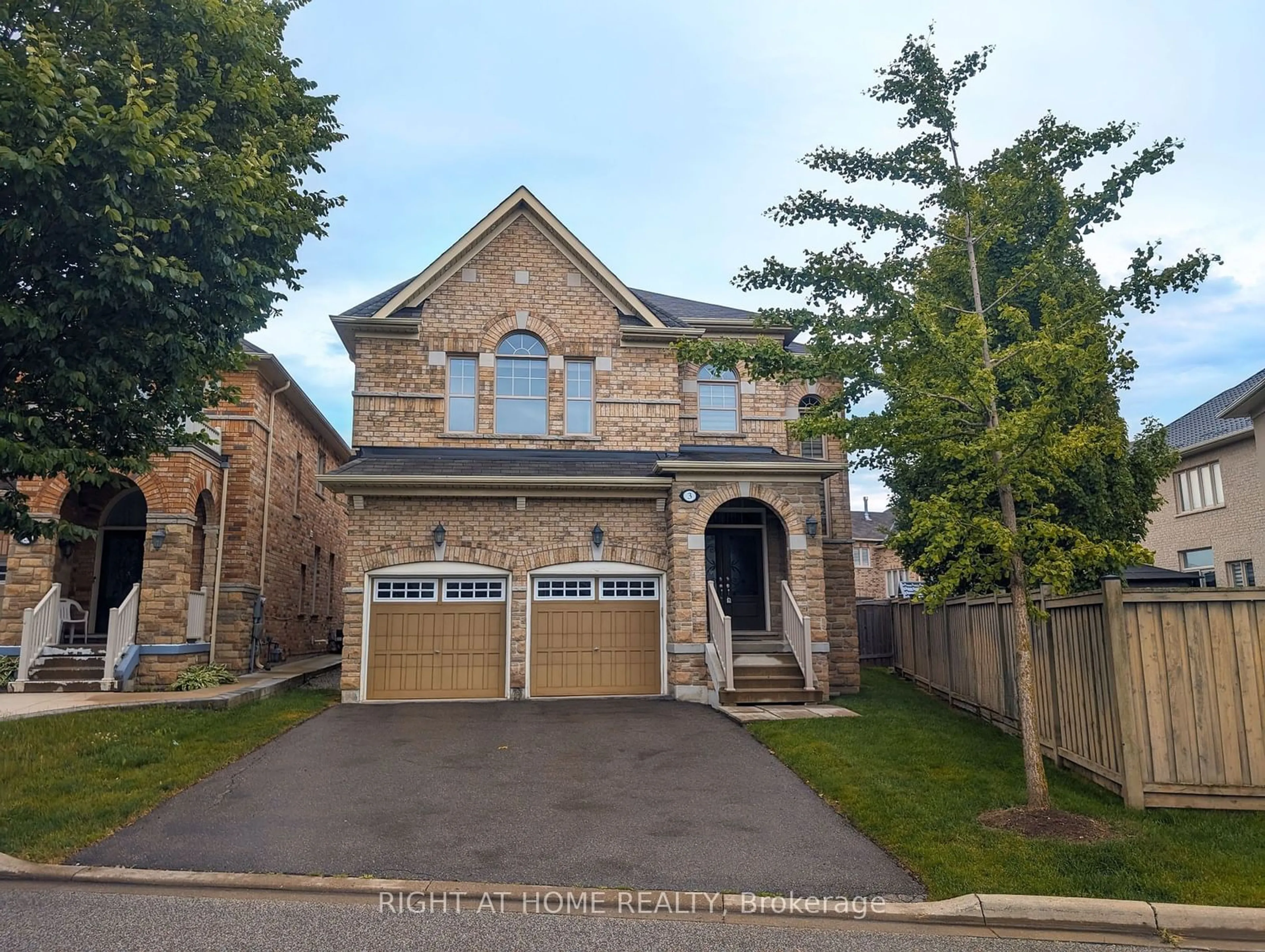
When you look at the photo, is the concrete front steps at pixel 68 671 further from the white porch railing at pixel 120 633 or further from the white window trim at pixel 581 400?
the white window trim at pixel 581 400

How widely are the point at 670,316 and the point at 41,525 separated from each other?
13.2 meters

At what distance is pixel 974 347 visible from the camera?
8352 millimetres

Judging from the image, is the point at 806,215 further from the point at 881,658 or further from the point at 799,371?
the point at 881,658

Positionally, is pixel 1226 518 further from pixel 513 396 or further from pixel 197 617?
pixel 197 617

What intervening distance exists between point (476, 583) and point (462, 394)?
396 cm

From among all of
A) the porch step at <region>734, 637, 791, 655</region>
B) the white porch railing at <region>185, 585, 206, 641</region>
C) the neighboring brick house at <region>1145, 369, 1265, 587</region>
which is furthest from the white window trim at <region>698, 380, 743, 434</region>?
the neighboring brick house at <region>1145, 369, 1265, 587</region>

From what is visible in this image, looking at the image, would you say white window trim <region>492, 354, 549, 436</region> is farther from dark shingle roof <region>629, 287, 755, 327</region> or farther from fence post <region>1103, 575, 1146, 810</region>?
fence post <region>1103, 575, 1146, 810</region>

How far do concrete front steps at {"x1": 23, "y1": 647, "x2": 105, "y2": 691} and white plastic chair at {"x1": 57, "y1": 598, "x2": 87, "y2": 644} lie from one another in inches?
37.2

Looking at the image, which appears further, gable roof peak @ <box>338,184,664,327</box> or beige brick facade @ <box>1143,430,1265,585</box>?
beige brick facade @ <box>1143,430,1265,585</box>

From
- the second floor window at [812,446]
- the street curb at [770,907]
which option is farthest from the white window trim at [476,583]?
the street curb at [770,907]

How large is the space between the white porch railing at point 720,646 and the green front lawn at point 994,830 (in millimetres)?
2808

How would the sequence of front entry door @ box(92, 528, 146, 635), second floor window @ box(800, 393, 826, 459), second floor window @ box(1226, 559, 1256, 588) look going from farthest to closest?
1. second floor window @ box(1226, 559, 1256, 588)
2. second floor window @ box(800, 393, 826, 459)
3. front entry door @ box(92, 528, 146, 635)

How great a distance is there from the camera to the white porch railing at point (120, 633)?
1504 centimetres

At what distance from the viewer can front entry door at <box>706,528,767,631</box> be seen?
56.7ft
